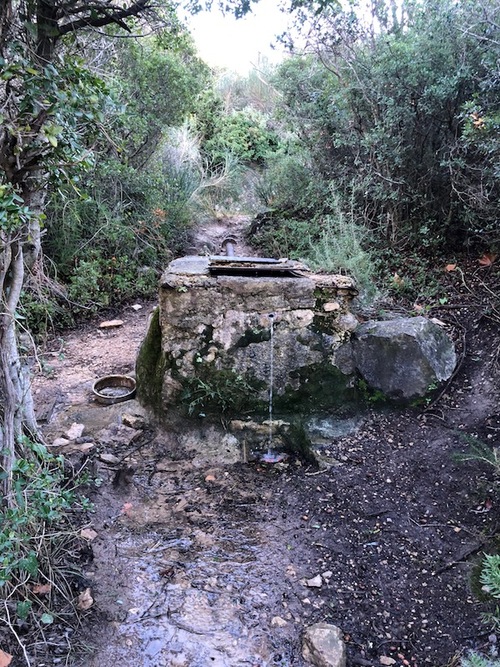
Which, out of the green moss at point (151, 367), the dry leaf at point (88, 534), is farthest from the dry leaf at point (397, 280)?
the dry leaf at point (88, 534)

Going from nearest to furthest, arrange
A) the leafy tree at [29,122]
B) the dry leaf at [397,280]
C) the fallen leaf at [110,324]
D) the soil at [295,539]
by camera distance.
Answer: the leafy tree at [29,122] → the soil at [295,539] → the dry leaf at [397,280] → the fallen leaf at [110,324]

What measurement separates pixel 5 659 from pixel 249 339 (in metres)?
2.21

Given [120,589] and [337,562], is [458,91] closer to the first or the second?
[337,562]

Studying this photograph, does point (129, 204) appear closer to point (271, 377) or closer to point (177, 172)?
point (177, 172)

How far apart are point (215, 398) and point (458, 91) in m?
3.54

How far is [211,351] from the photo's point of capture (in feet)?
11.2

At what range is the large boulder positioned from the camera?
3422 millimetres

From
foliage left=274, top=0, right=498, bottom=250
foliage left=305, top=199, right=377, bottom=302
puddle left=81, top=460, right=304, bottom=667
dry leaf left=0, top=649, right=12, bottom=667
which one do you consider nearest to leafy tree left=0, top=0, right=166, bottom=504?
dry leaf left=0, top=649, right=12, bottom=667

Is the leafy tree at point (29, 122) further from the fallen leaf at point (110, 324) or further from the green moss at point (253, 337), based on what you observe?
the fallen leaf at point (110, 324)

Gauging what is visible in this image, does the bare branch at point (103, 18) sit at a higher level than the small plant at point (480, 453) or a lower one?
higher

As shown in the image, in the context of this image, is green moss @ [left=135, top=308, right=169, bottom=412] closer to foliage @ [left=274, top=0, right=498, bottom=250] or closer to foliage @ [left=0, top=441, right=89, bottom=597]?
foliage @ [left=0, top=441, right=89, bottom=597]

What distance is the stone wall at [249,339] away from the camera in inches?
132

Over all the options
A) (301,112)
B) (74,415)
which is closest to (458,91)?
(301,112)

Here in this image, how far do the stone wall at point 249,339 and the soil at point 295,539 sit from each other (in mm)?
334
